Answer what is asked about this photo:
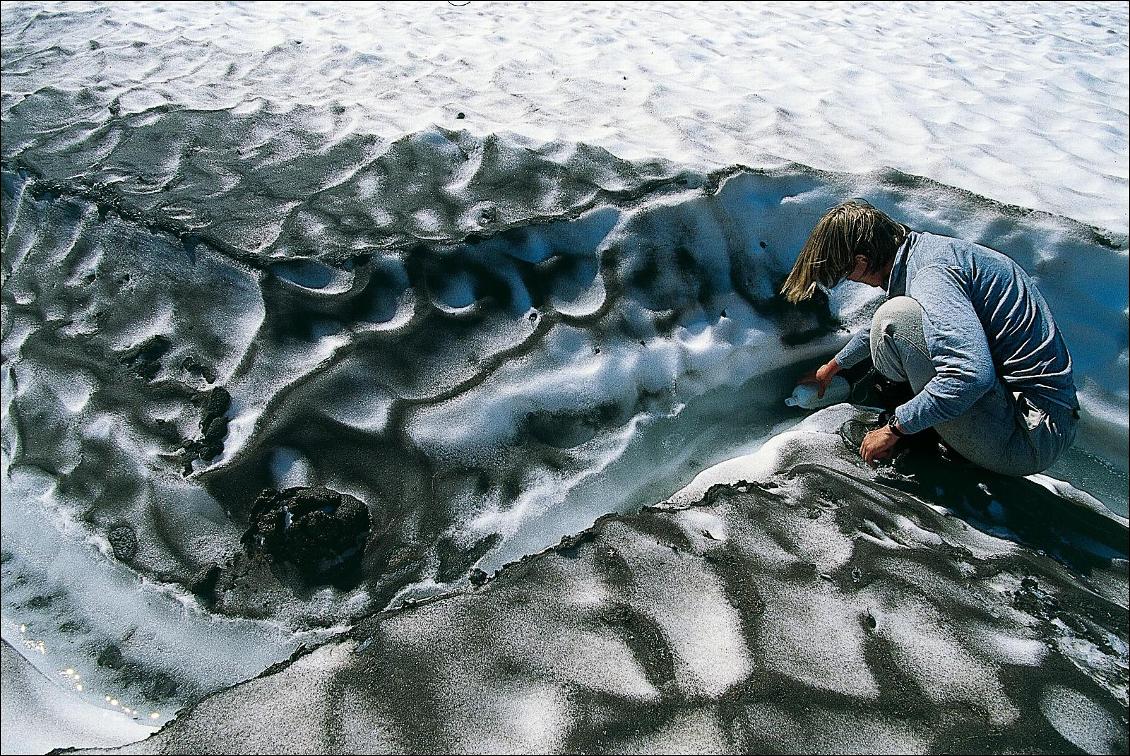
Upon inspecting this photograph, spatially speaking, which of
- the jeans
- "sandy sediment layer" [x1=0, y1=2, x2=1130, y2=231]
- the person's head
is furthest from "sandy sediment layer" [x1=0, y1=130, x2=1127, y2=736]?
the person's head

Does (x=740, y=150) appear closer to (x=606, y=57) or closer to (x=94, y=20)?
(x=606, y=57)

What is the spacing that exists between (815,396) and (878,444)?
1.45ft

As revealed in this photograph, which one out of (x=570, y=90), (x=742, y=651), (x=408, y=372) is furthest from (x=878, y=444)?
(x=570, y=90)

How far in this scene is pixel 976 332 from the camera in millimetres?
1639

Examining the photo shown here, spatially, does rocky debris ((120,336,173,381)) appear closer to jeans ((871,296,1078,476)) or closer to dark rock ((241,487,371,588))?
dark rock ((241,487,371,588))

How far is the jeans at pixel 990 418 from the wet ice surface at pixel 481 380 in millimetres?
164

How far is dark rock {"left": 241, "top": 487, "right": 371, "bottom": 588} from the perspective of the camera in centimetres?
184

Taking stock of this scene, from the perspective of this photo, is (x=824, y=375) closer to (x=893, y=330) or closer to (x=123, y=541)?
(x=893, y=330)

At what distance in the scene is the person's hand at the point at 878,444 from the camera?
6.32 ft

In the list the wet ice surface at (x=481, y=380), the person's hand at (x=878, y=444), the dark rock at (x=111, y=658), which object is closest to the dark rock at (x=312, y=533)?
the wet ice surface at (x=481, y=380)

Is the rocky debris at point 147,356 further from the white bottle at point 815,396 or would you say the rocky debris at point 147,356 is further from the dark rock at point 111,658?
the white bottle at point 815,396

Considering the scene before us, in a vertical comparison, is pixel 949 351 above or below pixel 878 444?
above

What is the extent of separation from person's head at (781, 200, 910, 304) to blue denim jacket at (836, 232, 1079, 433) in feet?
0.33

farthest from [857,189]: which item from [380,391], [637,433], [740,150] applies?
[380,391]
